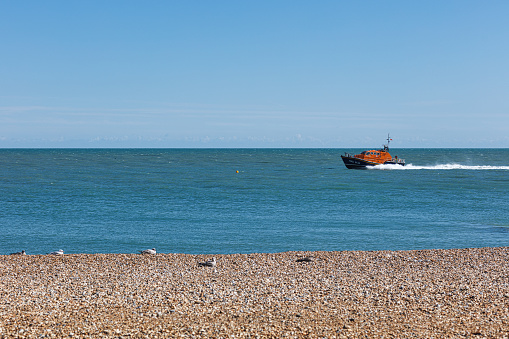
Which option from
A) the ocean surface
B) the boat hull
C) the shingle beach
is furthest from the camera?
the boat hull

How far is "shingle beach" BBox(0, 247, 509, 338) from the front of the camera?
10.6 m

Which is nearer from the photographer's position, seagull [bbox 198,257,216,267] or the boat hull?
seagull [bbox 198,257,216,267]

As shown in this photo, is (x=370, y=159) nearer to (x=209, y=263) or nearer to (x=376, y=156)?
(x=376, y=156)

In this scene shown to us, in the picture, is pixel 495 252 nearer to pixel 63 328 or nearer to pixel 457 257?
pixel 457 257

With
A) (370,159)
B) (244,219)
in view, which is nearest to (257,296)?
(244,219)

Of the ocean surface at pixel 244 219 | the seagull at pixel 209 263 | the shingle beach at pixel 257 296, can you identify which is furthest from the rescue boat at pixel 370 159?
the seagull at pixel 209 263

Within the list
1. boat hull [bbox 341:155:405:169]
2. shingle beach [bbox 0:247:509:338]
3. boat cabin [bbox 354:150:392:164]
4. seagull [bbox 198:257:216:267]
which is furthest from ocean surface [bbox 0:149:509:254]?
boat cabin [bbox 354:150:392:164]

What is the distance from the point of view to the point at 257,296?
13.3 metres

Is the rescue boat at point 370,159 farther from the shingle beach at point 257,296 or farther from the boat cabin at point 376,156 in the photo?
the shingle beach at point 257,296

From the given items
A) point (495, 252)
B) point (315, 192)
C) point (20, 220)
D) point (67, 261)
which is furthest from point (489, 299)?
point (315, 192)

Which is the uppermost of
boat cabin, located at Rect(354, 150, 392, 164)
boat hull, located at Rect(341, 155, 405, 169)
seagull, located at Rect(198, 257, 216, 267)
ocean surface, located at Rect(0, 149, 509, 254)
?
boat cabin, located at Rect(354, 150, 392, 164)

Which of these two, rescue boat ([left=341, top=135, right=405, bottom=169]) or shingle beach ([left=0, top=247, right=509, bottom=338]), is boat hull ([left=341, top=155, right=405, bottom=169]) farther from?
shingle beach ([left=0, top=247, right=509, bottom=338])

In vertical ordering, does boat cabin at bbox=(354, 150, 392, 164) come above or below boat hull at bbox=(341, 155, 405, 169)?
above

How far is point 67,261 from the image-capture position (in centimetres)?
1841
